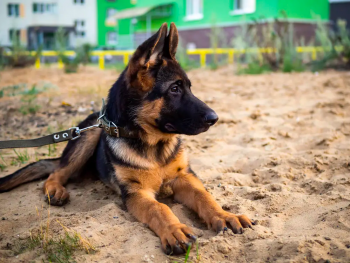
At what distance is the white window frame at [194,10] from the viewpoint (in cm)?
2633

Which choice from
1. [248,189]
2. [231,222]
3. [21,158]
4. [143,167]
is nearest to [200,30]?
[21,158]

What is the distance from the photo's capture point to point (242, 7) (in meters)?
23.0

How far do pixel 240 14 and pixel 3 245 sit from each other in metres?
21.8

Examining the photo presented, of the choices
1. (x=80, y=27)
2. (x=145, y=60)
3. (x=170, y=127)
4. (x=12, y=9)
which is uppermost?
(x=12, y=9)

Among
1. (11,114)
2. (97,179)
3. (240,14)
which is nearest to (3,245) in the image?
(97,179)

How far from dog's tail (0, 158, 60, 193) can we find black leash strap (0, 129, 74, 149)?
0.63m

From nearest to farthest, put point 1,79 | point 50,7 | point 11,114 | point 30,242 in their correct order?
point 30,242 → point 11,114 → point 1,79 → point 50,7

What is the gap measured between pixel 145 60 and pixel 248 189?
1.60 meters

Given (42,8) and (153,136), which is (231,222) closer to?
(153,136)

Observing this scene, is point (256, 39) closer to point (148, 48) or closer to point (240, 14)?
point (240, 14)

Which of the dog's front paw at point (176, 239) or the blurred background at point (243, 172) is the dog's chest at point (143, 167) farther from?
the dog's front paw at point (176, 239)

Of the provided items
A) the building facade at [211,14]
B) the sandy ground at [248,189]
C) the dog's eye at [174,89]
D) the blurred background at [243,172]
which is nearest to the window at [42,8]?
the building facade at [211,14]

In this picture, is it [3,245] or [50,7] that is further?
[50,7]

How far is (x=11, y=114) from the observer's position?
6953 millimetres
